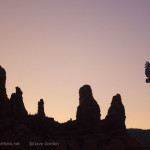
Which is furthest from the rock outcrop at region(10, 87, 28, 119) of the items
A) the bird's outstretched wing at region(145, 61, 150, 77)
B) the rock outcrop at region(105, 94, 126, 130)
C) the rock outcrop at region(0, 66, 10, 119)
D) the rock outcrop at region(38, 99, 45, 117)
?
the bird's outstretched wing at region(145, 61, 150, 77)

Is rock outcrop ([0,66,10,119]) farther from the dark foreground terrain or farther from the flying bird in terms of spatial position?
the flying bird

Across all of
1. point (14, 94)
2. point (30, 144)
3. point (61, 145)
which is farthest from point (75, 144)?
point (14, 94)

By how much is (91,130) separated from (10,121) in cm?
2506

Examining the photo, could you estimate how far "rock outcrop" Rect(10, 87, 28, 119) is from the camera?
275 feet

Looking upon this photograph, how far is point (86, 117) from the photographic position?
9162cm

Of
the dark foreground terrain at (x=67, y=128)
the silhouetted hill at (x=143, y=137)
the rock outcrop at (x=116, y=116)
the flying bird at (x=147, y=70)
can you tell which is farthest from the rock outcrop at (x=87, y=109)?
the silhouetted hill at (x=143, y=137)

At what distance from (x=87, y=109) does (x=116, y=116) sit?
1007 centimetres

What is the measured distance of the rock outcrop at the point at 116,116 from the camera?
94438 millimetres

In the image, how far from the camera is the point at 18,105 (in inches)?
3406

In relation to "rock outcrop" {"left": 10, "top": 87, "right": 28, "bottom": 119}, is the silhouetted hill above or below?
below

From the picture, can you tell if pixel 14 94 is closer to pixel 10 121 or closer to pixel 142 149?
pixel 10 121

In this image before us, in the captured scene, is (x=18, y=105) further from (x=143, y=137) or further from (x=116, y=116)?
(x=143, y=137)

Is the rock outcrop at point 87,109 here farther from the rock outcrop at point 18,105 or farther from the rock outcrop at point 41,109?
the rock outcrop at point 18,105

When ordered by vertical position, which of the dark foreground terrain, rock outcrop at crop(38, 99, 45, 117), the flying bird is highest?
the flying bird
